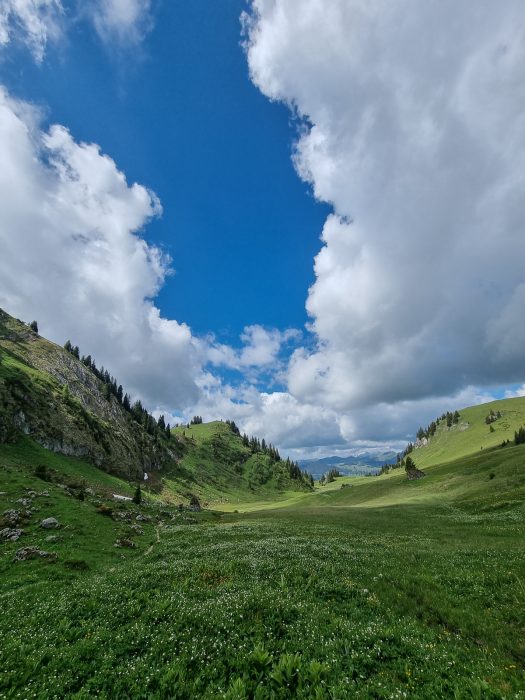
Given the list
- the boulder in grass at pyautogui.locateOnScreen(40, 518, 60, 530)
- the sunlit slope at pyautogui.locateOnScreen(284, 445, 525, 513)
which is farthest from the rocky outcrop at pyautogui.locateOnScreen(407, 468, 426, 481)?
the boulder in grass at pyautogui.locateOnScreen(40, 518, 60, 530)

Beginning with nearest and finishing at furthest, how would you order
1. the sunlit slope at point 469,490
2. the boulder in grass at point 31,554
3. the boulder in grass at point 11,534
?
1. the boulder in grass at point 31,554
2. the boulder in grass at point 11,534
3. the sunlit slope at point 469,490

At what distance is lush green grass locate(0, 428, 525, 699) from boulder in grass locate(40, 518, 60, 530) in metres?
1.86

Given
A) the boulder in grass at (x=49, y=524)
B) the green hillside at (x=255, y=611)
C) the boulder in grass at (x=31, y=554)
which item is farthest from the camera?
the boulder in grass at (x=49, y=524)

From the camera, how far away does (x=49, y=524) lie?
29984 millimetres

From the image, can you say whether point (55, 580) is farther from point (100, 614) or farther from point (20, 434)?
point (20, 434)

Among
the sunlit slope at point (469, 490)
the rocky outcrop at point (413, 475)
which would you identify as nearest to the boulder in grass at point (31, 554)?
the sunlit slope at point (469, 490)

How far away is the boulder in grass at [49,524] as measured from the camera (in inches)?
1169

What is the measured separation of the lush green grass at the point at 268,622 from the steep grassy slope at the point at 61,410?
7120cm

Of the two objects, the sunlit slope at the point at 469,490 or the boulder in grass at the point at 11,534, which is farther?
the sunlit slope at the point at 469,490

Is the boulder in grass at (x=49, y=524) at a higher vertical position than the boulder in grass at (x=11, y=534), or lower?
higher

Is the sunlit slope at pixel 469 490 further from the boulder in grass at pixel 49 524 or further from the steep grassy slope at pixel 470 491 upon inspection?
the boulder in grass at pixel 49 524

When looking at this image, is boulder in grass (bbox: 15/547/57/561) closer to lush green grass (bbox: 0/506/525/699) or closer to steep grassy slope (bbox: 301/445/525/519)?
lush green grass (bbox: 0/506/525/699)

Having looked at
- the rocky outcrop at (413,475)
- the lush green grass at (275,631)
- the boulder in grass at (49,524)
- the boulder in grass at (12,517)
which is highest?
the rocky outcrop at (413,475)

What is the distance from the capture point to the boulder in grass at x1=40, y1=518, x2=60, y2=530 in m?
29.7
